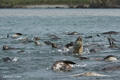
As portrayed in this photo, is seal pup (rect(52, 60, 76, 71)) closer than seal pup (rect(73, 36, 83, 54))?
Yes

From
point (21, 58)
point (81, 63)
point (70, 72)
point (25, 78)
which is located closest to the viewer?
point (25, 78)

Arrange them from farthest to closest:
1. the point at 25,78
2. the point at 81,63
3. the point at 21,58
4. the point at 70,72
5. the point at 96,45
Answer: the point at 96,45
the point at 21,58
the point at 81,63
the point at 70,72
the point at 25,78

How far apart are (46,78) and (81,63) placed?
320 cm

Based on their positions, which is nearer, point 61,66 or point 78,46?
point 61,66

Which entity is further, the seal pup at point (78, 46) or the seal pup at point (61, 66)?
the seal pup at point (78, 46)

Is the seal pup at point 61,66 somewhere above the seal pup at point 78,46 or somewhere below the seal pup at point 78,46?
above

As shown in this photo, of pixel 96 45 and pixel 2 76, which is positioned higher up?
pixel 2 76

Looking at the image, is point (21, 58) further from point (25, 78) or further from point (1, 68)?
point (25, 78)

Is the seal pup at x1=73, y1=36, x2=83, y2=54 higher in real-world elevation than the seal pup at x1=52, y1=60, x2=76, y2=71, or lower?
lower

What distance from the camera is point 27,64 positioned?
1845 cm

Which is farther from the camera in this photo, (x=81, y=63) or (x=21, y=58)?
(x=21, y=58)

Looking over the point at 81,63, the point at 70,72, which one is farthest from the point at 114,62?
the point at 70,72

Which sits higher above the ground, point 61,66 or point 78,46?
point 61,66

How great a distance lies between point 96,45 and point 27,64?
7.27 meters
